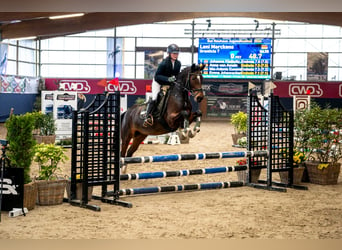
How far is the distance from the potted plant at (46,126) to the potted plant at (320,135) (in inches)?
230

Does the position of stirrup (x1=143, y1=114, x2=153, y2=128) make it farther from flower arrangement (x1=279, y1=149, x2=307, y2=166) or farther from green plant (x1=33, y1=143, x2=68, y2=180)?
green plant (x1=33, y1=143, x2=68, y2=180)

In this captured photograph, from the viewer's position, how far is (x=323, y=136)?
266 inches

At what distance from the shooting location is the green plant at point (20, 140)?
15.7 ft

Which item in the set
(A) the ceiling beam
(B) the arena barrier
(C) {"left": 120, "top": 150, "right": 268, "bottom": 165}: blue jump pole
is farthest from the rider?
(A) the ceiling beam

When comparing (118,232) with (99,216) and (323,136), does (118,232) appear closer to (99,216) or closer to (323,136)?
(99,216)

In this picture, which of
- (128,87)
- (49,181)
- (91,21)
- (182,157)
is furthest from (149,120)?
(128,87)

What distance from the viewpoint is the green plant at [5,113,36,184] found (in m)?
4.79

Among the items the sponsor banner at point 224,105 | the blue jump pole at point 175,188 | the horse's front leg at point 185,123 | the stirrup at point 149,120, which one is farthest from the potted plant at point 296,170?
the sponsor banner at point 224,105

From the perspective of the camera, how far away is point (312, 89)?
21984 millimetres

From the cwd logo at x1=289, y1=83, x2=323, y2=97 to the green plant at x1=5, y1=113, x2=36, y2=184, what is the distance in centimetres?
1840

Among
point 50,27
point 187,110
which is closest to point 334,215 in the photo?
point 187,110

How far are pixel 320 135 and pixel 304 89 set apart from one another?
1591cm
